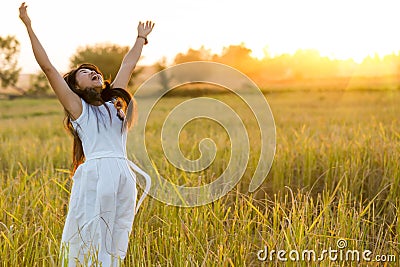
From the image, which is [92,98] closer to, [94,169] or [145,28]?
[94,169]

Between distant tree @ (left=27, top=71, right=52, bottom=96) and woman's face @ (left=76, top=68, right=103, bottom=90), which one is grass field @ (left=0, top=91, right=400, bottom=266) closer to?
woman's face @ (left=76, top=68, right=103, bottom=90)

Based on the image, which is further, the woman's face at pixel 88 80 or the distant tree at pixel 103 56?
the distant tree at pixel 103 56

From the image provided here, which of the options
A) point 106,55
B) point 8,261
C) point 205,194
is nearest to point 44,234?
point 8,261

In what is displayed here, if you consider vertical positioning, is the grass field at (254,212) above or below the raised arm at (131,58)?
below

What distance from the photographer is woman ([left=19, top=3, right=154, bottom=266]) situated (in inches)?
80.0

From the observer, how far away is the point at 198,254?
2.08m

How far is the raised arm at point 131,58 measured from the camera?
2.33m

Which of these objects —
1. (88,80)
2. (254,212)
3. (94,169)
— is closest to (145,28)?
(88,80)

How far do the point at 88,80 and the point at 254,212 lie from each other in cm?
113

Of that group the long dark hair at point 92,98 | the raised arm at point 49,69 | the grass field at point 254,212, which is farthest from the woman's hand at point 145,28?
the grass field at point 254,212

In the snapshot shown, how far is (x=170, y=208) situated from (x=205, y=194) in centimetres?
20

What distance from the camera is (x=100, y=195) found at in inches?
79.9

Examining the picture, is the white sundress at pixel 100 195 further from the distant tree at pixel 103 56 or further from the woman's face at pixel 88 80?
the distant tree at pixel 103 56

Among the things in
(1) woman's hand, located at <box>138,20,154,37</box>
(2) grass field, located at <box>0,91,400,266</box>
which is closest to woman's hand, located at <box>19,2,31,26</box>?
(1) woman's hand, located at <box>138,20,154,37</box>
